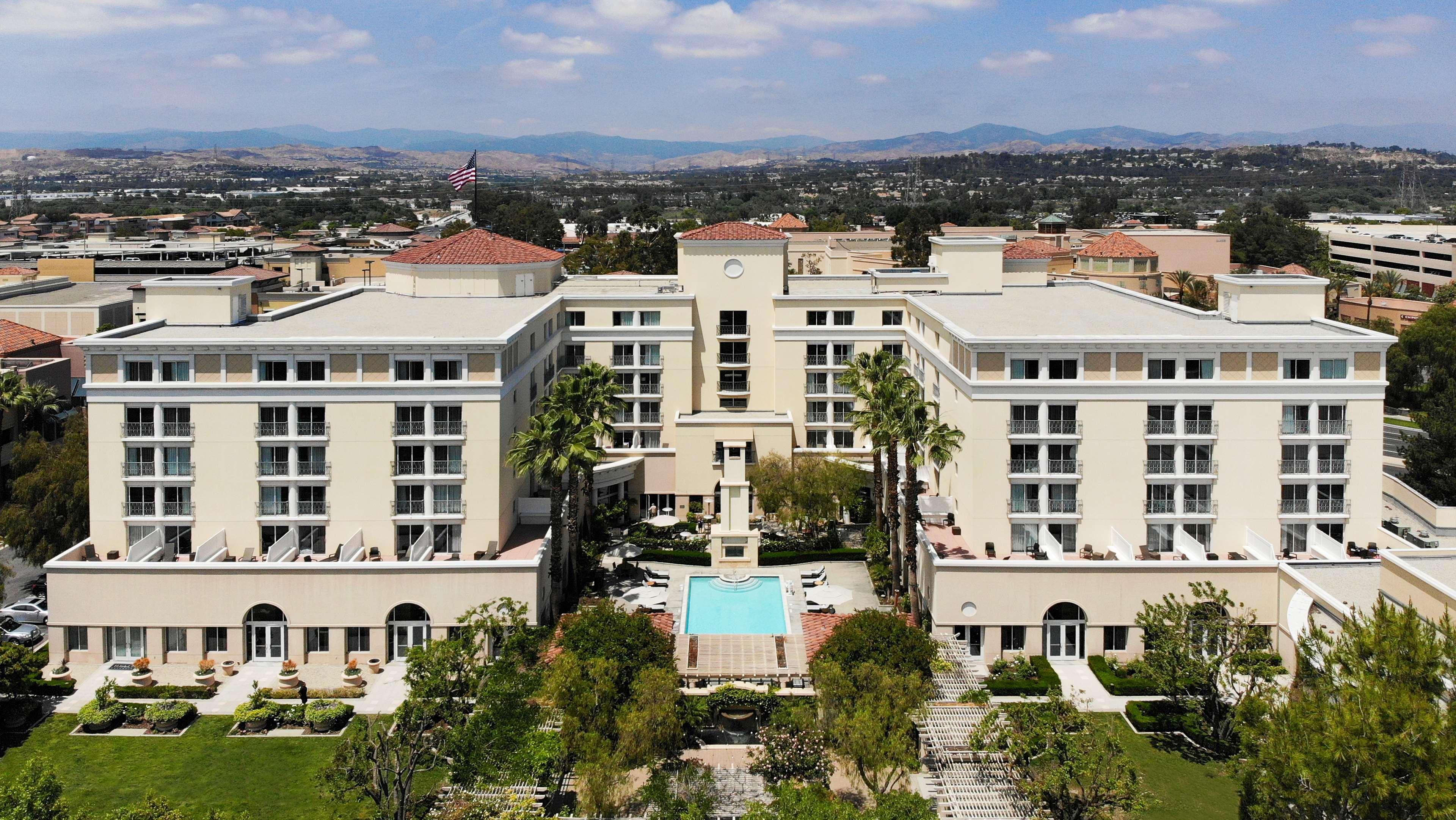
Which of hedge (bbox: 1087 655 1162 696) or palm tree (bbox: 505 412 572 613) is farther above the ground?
palm tree (bbox: 505 412 572 613)

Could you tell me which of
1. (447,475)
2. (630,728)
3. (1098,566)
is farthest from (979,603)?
(447,475)

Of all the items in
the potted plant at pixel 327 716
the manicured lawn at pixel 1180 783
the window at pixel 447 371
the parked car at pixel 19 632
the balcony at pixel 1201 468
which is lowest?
the manicured lawn at pixel 1180 783

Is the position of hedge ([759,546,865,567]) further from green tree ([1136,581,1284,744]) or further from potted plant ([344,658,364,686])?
potted plant ([344,658,364,686])

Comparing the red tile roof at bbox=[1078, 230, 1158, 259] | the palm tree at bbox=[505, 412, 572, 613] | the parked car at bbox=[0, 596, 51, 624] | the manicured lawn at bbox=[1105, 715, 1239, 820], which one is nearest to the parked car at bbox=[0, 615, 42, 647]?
the parked car at bbox=[0, 596, 51, 624]

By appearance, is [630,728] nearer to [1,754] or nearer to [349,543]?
[349,543]

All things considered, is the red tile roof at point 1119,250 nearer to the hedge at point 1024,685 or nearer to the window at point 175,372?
the hedge at point 1024,685

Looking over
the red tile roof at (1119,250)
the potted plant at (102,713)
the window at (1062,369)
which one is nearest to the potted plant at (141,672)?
the potted plant at (102,713)

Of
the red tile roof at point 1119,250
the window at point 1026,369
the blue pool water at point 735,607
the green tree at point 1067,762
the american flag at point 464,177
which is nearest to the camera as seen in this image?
the green tree at point 1067,762
